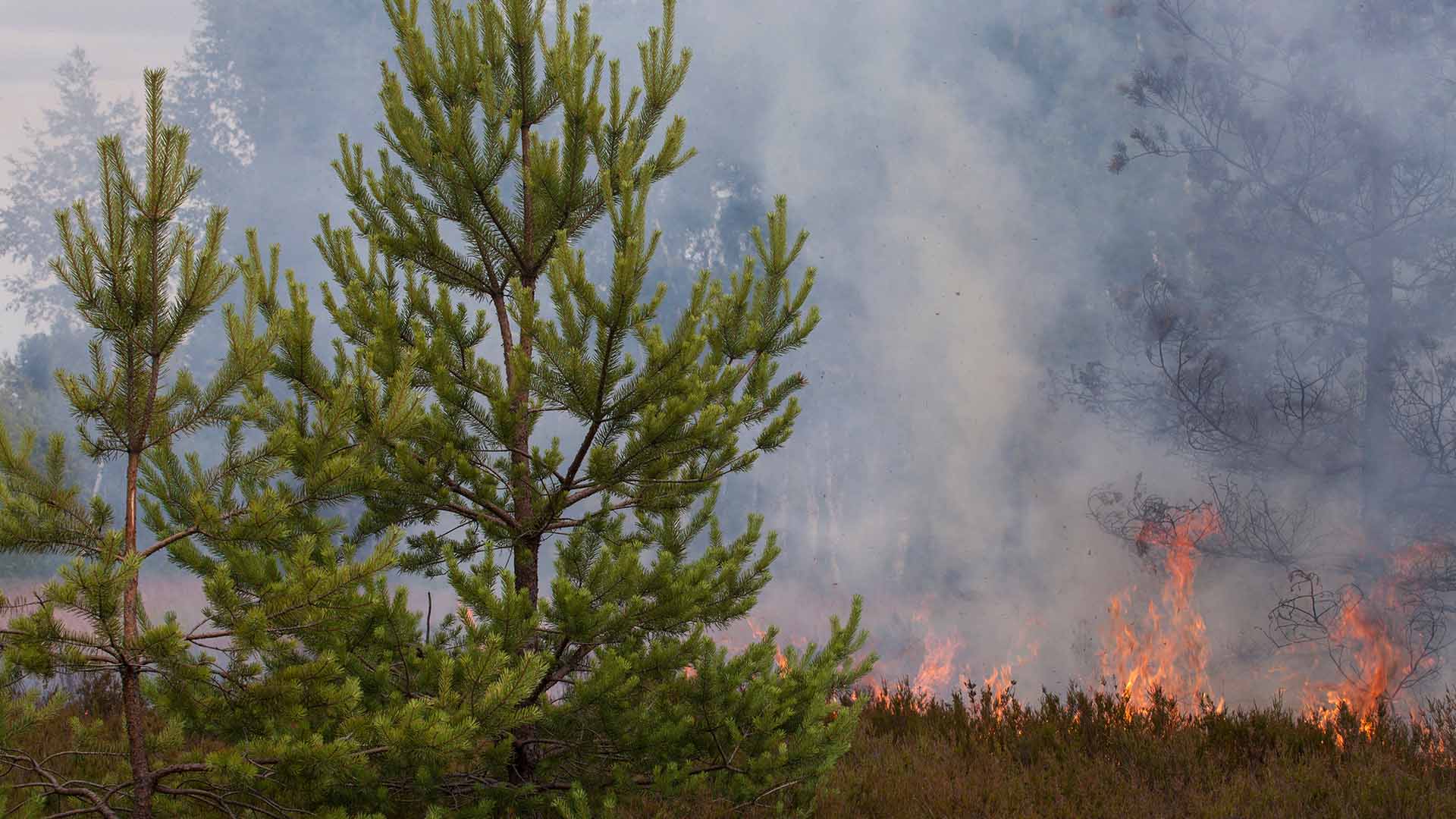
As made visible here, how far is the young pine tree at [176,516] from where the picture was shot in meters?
3.57

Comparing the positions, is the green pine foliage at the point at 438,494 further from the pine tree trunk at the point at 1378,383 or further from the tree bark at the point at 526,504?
the pine tree trunk at the point at 1378,383

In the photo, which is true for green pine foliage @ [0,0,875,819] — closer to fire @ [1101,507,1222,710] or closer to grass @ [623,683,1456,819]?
grass @ [623,683,1456,819]

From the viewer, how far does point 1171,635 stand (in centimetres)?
1069

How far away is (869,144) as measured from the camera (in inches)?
906

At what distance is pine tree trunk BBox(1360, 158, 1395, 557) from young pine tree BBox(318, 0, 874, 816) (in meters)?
8.37

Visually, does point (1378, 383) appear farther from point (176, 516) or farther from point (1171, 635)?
point (176, 516)

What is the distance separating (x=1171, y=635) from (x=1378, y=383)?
3.78 meters

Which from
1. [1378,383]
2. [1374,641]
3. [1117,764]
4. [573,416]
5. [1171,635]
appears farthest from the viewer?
[1378,383]

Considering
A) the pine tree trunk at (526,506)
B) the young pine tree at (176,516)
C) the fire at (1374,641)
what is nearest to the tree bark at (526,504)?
the pine tree trunk at (526,506)

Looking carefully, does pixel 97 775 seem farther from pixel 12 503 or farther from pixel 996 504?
pixel 996 504

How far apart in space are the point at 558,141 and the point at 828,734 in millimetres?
3280

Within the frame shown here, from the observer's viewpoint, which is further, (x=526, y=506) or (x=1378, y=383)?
(x=1378, y=383)

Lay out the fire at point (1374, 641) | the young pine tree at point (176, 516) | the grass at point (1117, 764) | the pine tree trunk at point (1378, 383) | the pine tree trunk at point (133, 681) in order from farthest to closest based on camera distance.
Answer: the pine tree trunk at point (1378, 383) → the fire at point (1374, 641) → the grass at point (1117, 764) → the pine tree trunk at point (133, 681) → the young pine tree at point (176, 516)

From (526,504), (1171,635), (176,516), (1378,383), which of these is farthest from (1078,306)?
(176,516)
